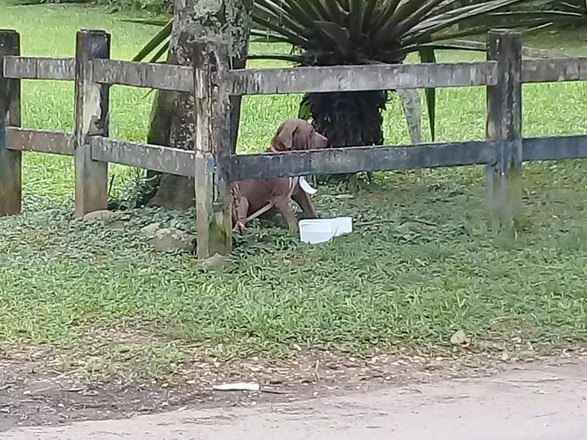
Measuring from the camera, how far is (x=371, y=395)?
4820 mm

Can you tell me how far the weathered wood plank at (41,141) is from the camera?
775 centimetres

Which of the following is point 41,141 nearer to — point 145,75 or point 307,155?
point 145,75

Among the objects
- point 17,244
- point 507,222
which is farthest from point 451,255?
point 17,244

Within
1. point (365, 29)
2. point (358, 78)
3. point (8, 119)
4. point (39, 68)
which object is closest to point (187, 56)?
point (39, 68)

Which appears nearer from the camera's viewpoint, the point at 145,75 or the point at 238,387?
the point at 238,387

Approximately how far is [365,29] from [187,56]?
203 centimetres

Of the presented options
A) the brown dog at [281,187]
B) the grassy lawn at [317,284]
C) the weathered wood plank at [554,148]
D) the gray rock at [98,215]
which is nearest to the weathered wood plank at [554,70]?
the weathered wood plank at [554,148]

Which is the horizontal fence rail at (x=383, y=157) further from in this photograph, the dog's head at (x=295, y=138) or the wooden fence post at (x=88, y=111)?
the wooden fence post at (x=88, y=111)

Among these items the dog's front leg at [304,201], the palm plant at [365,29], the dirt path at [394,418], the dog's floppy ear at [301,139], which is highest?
the palm plant at [365,29]

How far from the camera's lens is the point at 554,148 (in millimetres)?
7734

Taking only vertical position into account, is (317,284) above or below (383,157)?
below

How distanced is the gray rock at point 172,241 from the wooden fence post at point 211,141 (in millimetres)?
292

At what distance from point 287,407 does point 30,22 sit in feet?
88.7

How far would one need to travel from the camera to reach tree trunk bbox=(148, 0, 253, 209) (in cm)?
759
